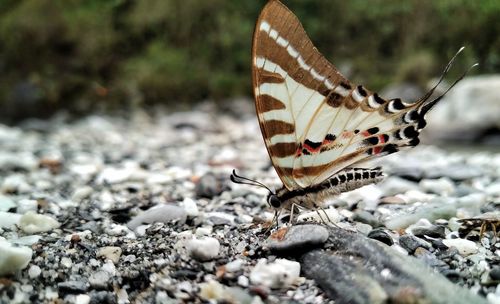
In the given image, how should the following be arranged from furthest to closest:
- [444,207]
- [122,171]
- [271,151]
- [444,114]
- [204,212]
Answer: [444,114]
[122,171]
[204,212]
[444,207]
[271,151]

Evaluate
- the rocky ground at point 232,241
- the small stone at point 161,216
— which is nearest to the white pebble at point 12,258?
the rocky ground at point 232,241

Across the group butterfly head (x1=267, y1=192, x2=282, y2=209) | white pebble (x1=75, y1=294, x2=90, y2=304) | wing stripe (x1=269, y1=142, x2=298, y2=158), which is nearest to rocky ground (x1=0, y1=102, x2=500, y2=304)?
white pebble (x1=75, y1=294, x2=90, y2=304)

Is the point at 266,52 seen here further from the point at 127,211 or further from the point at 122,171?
the point at 122,171

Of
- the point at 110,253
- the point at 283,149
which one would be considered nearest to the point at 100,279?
the point at 110,253

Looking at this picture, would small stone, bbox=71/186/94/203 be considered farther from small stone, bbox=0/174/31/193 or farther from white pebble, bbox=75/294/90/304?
white pebble, bbox=75/294/90/304

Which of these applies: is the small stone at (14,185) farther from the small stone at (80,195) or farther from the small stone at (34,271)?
the small stone at (34,271)

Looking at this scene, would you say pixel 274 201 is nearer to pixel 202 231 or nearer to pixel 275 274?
pixel 202 231

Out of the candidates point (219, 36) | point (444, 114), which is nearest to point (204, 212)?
point (444, 114)
